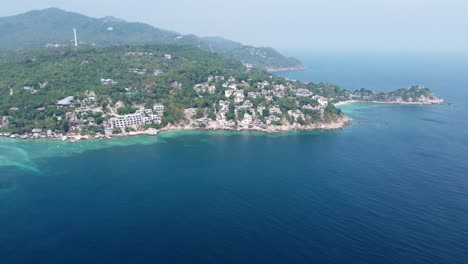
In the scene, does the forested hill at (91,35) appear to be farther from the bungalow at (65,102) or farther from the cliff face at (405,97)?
the bungalow at (65,102)

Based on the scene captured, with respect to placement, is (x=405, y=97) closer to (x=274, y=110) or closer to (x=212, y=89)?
(x=274, y=110)

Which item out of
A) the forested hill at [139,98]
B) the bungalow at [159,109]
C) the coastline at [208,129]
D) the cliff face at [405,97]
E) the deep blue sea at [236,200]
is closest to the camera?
the deep blue sea at [236,200]

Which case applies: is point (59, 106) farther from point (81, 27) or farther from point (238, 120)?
point (81, 27)

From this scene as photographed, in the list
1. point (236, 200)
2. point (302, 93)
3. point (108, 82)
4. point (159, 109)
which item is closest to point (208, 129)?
point (159, 109)

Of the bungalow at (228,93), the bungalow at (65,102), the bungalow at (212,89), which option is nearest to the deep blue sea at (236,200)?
the bungalow at (65,102)

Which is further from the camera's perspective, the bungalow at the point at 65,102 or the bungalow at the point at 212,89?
the bungalow at the point at 212,89

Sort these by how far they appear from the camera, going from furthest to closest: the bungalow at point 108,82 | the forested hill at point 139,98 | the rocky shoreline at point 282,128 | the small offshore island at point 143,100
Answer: the bungalow at point 108,82, the rocky shoreline at point 282,128, the forested hill at point 139,98, the small offshore island at point 143,100
